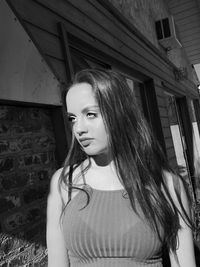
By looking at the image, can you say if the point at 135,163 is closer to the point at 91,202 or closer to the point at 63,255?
the point at 91,202

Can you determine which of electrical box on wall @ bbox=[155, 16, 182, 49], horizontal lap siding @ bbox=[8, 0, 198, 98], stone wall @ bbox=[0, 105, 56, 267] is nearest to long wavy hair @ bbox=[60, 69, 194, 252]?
stone wall @ bbox=[0, 105, 56, 267]

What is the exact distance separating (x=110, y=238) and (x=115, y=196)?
17 centimetres

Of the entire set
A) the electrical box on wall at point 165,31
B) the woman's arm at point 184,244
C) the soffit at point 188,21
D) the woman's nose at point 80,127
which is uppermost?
the soffit at point 188,21

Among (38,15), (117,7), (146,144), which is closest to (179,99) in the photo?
(117,7)

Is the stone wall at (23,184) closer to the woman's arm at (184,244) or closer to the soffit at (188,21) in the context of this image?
the woman's arm at (184,244)

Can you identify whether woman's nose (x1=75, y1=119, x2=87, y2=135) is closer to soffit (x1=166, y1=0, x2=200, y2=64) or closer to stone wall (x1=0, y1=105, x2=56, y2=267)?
stone wall (x1=0, y1=105, x2=56, y2=267)

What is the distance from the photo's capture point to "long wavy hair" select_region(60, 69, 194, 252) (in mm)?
1228

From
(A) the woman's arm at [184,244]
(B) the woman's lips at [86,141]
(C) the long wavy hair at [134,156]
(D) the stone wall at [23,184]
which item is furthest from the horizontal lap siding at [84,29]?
(A) the woman's arm at [184,244]

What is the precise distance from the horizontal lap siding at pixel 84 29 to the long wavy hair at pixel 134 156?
74 centimetres

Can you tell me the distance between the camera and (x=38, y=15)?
6.38 ft

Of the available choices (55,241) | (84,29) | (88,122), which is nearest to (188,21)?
(84,29)

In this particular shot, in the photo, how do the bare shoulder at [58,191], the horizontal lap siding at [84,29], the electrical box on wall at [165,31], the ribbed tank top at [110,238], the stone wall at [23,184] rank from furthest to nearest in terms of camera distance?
the electrical box on wall at [165,31], the horizontal lap siding at [84,29], the stone wall at [23,184], the bare shoulder at [58,191], the ribbed tank top at [110,238]

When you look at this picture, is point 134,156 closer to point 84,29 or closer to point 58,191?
point 58,191

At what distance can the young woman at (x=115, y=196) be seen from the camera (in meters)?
1.19
